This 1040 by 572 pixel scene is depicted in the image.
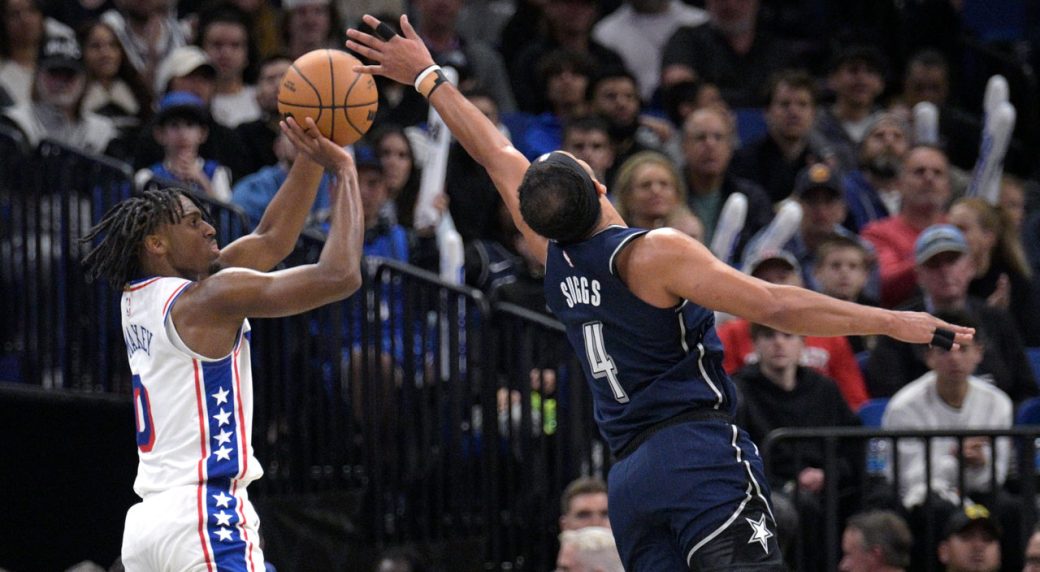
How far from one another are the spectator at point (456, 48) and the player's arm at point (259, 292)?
21.2 ft

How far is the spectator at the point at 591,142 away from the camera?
11.0m

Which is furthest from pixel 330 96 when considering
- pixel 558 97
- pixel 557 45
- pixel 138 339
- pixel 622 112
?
pixel 557 45

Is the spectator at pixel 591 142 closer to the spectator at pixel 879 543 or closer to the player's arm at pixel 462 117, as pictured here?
the spectator at pixel 879 543

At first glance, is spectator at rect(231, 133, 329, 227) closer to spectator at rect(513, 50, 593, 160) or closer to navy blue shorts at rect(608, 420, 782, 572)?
spectator at rect(513, 50, 593, 160)

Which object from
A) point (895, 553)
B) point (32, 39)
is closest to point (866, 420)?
point (895, 553)

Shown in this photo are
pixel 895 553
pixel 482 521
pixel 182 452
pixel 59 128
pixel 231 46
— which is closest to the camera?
pixel 182 452

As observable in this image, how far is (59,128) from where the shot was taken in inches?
423

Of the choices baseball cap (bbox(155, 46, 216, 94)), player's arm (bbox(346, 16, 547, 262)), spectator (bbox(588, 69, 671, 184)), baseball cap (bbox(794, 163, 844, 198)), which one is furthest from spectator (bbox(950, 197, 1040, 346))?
player's arm (bbox(346, 16, 547, 262))

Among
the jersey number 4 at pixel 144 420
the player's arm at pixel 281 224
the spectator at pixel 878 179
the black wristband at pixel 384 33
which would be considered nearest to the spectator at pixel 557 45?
the spectator at pixel 878 179

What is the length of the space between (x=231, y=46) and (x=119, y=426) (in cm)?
316

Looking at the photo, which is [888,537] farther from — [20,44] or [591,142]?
[20,44]

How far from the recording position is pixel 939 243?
10.1 m

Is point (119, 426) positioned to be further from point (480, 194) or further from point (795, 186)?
point (795, 186)

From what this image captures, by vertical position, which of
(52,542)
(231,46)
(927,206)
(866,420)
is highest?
(231,46)
